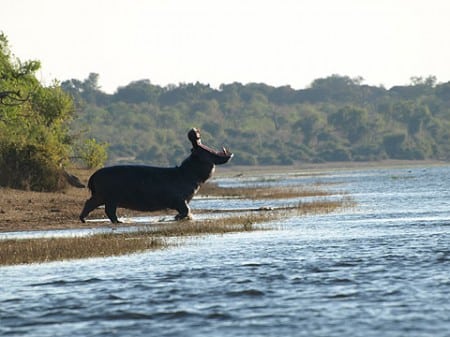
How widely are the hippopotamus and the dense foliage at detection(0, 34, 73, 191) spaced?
57.7 feet

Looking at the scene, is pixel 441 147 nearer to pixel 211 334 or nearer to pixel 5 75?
pixel 5 75

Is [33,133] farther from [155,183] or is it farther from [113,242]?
[113,242]

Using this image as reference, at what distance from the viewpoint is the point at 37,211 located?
1469 inches

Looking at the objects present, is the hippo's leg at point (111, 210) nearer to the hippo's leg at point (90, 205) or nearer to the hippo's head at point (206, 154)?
the hippo's leg at point (90, 205)

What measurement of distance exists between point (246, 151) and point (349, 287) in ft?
535

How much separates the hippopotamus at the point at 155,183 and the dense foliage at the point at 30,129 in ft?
57.7

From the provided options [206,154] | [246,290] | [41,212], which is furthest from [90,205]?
[246,290]

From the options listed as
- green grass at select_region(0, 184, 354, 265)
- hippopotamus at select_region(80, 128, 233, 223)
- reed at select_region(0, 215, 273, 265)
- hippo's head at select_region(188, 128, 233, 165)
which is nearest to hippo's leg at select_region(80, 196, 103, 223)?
hippopotamus at select_region(80, 128, 233, 223)

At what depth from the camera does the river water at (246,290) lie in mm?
15547

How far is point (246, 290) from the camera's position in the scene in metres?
18.4

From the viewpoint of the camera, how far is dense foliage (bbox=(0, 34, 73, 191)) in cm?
5088

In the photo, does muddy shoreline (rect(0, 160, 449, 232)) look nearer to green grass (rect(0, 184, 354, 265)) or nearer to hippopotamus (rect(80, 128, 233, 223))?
hippopotamus (rect(80, 128, 233, 223))

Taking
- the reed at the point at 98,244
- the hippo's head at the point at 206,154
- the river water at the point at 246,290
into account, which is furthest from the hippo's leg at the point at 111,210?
the river water at the point at 246,290

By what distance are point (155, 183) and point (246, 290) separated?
1394 cm
